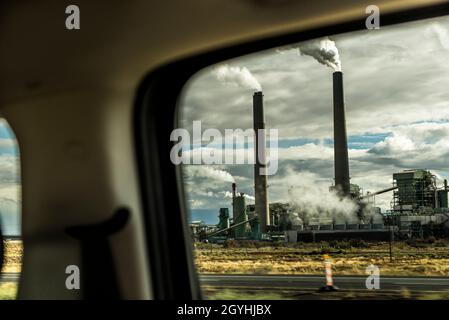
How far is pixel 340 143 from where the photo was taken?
2.24 metres

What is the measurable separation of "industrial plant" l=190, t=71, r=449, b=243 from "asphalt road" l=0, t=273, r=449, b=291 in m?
0.18

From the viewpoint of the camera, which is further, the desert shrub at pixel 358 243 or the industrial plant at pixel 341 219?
the desert shrub at pixel 358 243

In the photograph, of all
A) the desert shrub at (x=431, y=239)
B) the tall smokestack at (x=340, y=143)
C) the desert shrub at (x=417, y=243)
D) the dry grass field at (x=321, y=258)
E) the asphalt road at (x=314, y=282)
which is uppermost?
the tall smokestack at (x=340, y=143)

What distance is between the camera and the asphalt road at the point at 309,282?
188 cm

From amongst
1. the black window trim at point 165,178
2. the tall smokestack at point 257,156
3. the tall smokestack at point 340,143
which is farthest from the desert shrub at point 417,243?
the black window trim at point 165,178

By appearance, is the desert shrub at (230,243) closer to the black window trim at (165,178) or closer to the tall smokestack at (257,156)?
the tall smokestack at (257,156)

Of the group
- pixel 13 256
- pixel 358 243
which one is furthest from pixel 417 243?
pixel 13 256

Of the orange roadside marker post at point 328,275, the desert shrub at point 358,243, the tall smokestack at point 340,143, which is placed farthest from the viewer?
the desert shrub at point 358,243

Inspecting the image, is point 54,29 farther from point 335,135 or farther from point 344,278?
point 344,278

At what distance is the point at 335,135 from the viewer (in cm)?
237

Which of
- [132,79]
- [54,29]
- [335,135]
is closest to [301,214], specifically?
[335,135]

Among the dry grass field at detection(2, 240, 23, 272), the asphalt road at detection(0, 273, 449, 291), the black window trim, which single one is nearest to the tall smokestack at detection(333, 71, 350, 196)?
the asphalt road at detection(0, 273, 449, 291)

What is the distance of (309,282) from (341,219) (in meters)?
0.81

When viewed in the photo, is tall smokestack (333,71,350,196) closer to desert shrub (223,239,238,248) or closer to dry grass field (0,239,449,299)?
dry grass field (0,239,449,299)
